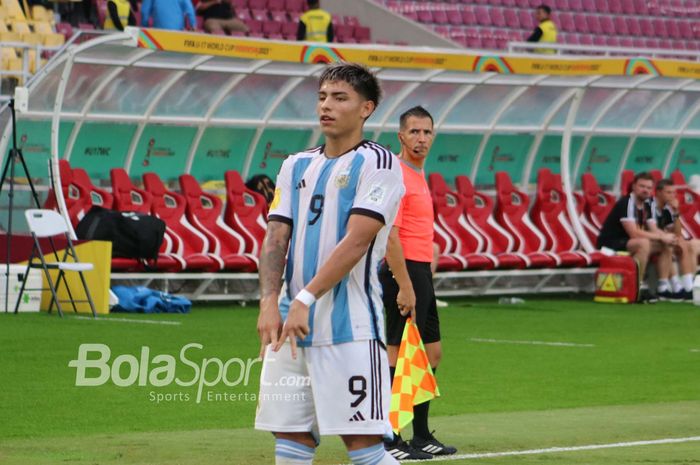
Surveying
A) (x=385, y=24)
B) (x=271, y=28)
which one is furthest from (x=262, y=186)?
(x=385, y=24)

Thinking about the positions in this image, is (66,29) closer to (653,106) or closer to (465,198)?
(465,198)

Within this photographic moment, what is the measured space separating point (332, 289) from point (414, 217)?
329 cm

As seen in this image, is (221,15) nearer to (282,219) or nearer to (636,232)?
(636,232)

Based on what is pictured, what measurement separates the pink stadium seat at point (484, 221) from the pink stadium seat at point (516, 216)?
0.54 ft

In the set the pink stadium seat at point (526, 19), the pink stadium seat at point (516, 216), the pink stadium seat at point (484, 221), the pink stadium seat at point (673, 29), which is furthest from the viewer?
the pink stadium seat at point (673, 29)

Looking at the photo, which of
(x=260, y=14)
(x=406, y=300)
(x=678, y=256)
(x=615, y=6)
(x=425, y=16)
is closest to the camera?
(x=406, y=300)

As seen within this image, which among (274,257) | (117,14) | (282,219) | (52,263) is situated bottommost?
(52,263)

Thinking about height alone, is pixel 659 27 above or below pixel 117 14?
above

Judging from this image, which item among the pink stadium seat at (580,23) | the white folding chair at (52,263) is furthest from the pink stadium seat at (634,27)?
the white folding chair at (52,263)

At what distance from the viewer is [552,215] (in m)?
22.0

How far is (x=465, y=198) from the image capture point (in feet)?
69.5

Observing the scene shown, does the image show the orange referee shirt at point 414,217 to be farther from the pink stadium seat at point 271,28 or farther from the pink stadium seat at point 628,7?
the pink stadium seat at point 628,7

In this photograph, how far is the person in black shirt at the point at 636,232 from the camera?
20828 mm

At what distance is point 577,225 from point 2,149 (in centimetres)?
857
